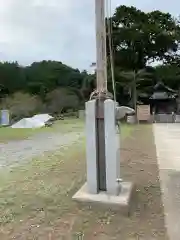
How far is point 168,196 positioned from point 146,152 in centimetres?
330

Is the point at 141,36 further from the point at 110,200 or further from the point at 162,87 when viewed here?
the point at 110,200

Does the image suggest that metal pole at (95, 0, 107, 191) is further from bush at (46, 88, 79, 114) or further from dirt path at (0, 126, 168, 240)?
bush at (46, 88, 79, 114)

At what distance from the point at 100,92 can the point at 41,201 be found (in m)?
1.37

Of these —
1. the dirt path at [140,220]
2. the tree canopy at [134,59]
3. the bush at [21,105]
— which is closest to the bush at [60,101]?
the tree canopy at [134,59]

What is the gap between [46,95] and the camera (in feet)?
73.3

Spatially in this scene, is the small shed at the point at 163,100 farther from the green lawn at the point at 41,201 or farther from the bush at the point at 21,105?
the green lawn at the point at 41,201

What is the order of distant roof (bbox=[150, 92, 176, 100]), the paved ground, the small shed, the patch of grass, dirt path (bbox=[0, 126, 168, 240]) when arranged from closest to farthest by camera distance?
dirt path (bbox=[0, 126, 168, 240])
the paved ground
the patch of grass
the small shed
distant roof (bbox=[150, 92, 176, 100])

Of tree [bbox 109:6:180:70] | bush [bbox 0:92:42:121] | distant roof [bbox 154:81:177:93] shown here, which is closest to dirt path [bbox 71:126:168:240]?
bush [bbox 0:92:42:121]

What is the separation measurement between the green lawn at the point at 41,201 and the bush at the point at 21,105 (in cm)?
1416

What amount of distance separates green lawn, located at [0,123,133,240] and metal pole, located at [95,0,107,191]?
469mm

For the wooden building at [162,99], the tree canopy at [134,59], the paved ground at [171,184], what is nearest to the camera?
the paved ground at [171,184]

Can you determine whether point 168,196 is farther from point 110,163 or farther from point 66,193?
point 66,193

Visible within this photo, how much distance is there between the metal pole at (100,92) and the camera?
3553 mm

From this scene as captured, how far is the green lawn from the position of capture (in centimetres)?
291
